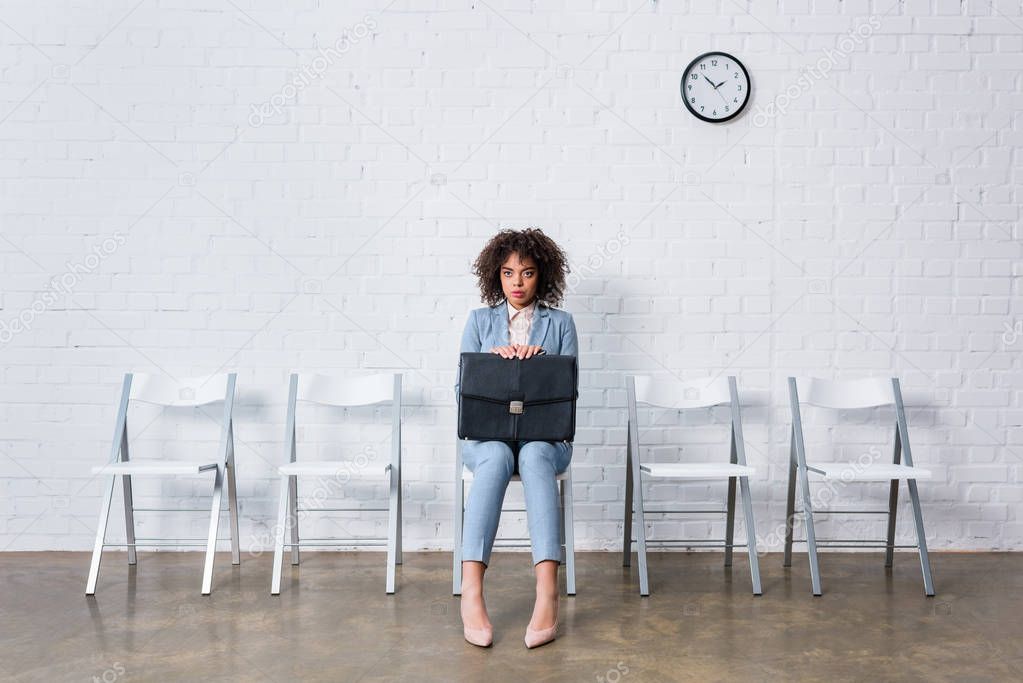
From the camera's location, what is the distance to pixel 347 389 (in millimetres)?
3580

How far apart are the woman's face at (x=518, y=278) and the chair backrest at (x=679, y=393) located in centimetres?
65

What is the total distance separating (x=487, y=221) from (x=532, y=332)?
727mm

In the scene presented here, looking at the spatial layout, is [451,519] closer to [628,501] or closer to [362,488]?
[362,488]

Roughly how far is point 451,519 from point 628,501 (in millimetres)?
808

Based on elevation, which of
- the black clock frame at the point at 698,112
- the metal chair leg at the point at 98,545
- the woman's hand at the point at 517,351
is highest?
the black clock frame at the point at 698,112

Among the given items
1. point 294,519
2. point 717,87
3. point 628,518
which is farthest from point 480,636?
point 717,87

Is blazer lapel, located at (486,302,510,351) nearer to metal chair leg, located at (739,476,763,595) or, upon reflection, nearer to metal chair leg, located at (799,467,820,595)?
metal chair leg, located at (739,476,763,595)

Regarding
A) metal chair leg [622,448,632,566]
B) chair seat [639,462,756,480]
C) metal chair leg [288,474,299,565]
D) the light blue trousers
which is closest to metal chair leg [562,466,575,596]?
the light blue trousers

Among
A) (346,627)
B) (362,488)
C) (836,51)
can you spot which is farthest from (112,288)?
(836,51)

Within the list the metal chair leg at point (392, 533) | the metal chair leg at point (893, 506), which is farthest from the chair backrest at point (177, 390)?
the metal chair leg at point (893, 506)

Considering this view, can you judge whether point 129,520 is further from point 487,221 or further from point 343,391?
point 487,221

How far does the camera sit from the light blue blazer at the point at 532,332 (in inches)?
128

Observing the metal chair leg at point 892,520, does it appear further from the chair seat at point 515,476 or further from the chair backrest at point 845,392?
the chair seat at point 515,476

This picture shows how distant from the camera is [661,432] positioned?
379cm
